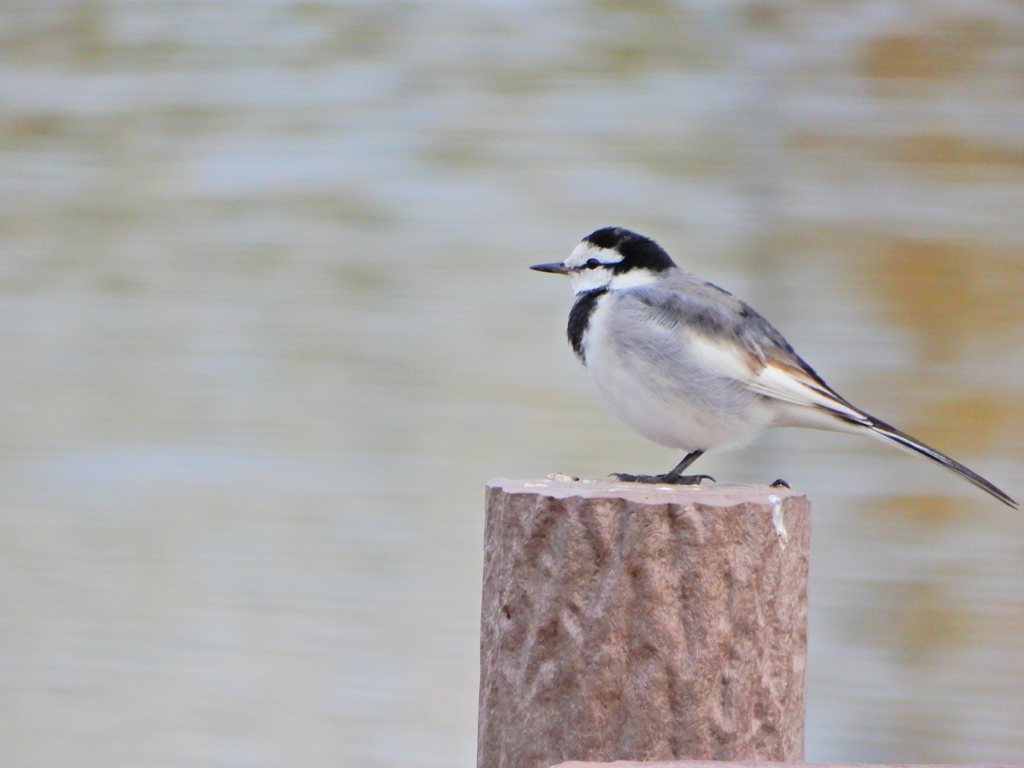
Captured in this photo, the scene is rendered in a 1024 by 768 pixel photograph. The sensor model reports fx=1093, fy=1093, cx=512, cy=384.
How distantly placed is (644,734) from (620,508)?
→ 0.96ft

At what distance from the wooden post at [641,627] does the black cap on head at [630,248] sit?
72 centimetres

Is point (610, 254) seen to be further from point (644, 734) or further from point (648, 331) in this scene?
point (644, 734)

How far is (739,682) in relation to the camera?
1.44m

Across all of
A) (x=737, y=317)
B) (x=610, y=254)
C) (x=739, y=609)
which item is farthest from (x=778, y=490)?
(x=610, y=254)

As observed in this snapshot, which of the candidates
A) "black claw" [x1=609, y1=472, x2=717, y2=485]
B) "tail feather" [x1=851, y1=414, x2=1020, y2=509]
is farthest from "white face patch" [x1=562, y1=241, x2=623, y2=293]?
"tail feather" [x1=851, y1=414, x2=1020, y2=509]

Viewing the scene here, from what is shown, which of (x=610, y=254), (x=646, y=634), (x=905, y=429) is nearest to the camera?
Result: (x=646, y=634)

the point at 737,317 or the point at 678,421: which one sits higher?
the point at 737,317

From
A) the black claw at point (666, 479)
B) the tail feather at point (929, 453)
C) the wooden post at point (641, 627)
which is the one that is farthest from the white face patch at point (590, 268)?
the wooden post at point (641, 627)

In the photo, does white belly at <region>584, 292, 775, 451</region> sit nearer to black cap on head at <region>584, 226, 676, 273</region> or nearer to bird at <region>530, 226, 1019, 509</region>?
bird at <region>530, 226, 1019, 509</region>

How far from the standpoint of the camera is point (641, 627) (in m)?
1.41

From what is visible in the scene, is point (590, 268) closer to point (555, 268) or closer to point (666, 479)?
point (555, 268)

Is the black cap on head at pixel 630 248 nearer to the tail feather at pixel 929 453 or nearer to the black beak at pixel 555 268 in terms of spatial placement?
the black beak at pixel 555 268

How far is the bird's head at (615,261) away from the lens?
209 cm

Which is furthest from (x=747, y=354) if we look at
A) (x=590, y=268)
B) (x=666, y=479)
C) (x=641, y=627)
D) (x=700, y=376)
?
(x=641, y=627)
